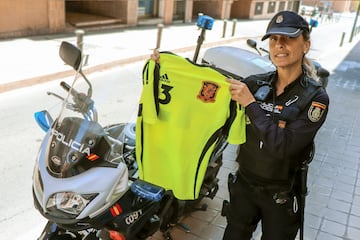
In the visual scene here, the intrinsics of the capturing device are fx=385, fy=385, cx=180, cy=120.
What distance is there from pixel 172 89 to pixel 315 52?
45.9 ft

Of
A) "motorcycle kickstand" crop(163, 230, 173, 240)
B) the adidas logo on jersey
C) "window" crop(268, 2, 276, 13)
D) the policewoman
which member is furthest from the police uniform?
"window" crop(268, 2, 276, 13)

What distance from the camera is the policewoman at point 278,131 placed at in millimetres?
2090

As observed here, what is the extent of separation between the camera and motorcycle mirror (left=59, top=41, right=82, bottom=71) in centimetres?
215

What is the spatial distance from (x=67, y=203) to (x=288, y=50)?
1.46 metres

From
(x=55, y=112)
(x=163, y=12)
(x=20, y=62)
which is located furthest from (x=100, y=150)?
(x=163, y=12)

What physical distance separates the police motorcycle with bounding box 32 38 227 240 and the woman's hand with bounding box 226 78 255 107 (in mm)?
745

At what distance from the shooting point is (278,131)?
2049mm

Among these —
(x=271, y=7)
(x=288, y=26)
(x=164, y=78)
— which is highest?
(x=288, y=26)

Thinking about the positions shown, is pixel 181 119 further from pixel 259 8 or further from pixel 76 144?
pixel 259 8

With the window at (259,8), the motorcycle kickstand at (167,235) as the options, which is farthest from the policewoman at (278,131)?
the window at (259,8)

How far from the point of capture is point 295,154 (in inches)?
88.2

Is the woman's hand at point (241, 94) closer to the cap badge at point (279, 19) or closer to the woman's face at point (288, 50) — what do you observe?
the woman's face at point (288, 50)

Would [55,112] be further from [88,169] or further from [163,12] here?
[163,12]

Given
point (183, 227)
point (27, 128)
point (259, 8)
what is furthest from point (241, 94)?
point (259, 8)
